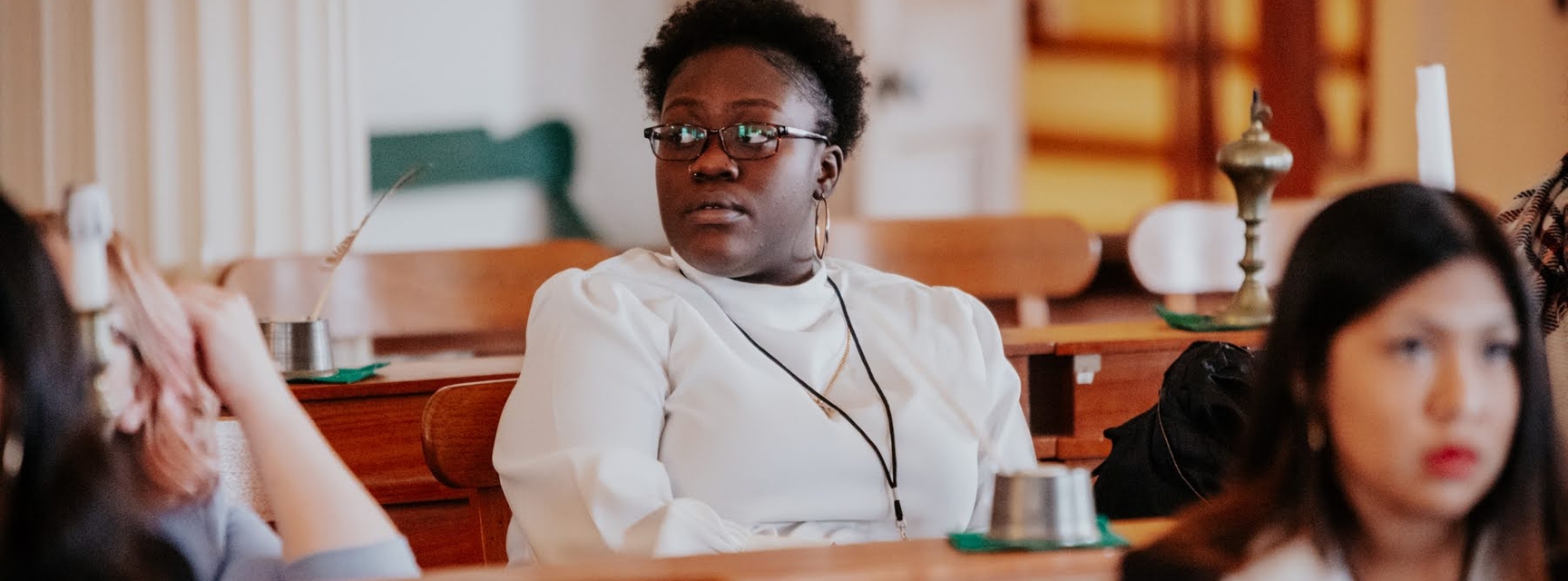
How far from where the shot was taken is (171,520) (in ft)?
4.09

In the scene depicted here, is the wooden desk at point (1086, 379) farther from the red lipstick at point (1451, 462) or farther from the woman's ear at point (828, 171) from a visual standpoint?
the red lipstick at point (1451, 462)

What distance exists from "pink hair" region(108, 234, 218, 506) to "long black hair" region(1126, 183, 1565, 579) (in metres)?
0.66

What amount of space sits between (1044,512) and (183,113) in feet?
8.82

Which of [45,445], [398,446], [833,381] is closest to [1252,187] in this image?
[833,381]

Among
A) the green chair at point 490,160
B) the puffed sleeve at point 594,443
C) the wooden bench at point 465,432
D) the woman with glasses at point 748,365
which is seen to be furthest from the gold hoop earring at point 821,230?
the green chair at point 490,160

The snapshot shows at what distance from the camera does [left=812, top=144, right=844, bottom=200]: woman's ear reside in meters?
2.11

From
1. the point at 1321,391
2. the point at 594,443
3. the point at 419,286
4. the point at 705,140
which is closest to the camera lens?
the point at 1321,391

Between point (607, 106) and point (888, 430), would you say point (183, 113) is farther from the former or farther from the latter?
point (888, 430)

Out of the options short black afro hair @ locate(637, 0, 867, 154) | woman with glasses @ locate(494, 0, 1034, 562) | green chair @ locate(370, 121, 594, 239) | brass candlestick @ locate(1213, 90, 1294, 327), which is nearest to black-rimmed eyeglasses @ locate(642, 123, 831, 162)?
woman with glasses @ locate(494, 0, 1034, 562)

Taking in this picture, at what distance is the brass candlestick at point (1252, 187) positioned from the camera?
2863 mm

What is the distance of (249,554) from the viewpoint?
128cm

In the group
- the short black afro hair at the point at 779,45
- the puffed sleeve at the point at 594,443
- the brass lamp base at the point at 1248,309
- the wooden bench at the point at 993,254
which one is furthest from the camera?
the wooden bench at the point at 993,254

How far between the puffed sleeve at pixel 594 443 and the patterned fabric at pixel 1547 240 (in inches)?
39.4

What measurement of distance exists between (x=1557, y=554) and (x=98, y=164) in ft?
9.93
